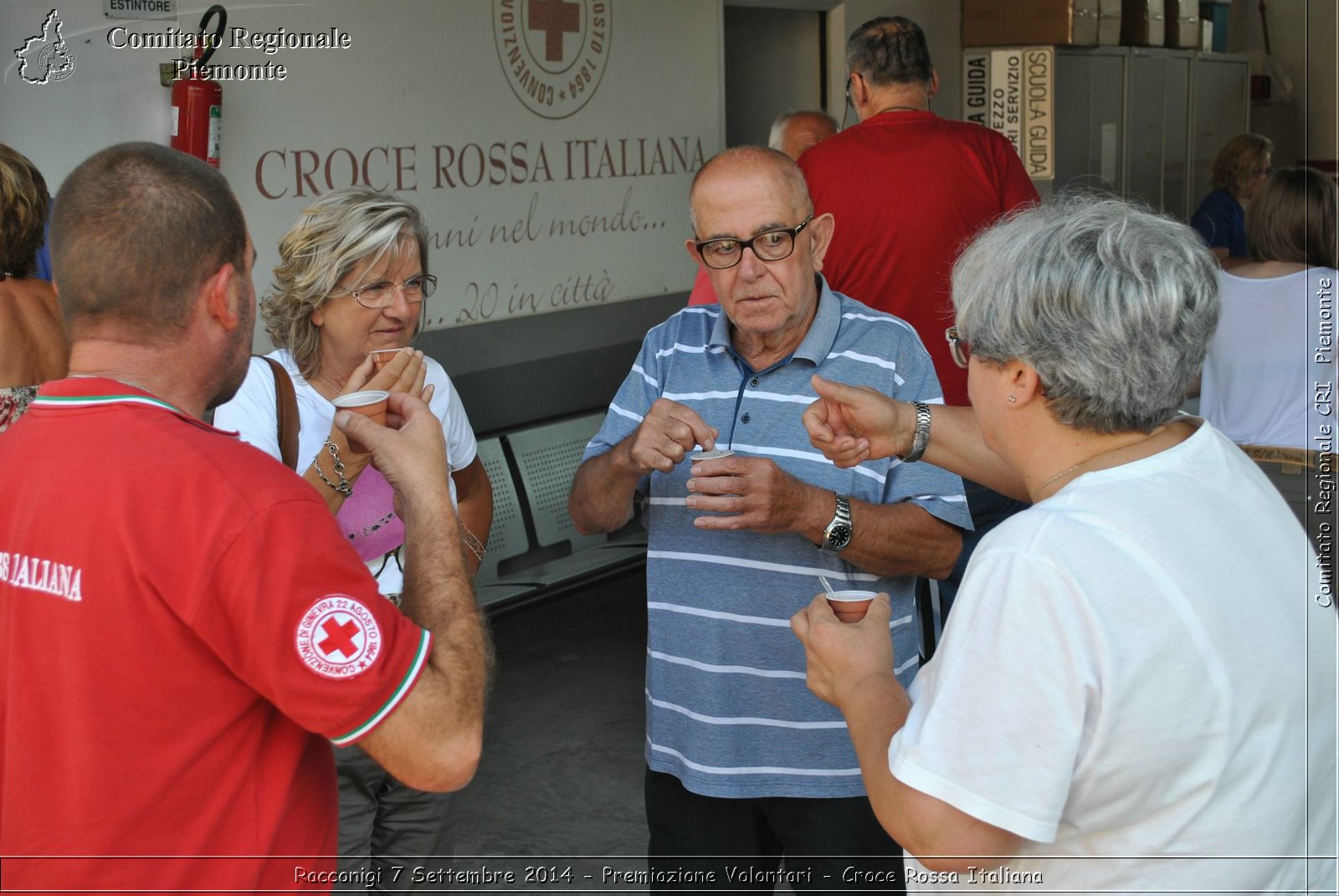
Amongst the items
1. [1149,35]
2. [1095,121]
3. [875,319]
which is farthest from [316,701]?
[1149,35]

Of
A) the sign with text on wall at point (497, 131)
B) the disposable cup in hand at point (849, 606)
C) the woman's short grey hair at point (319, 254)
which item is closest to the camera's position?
the disposable cup in hand at point (849, 606)

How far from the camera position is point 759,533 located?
2.23 meters

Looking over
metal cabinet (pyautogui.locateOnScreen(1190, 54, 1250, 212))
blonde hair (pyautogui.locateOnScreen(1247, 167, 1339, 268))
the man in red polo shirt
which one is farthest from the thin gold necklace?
metal cabinet (pyautogui.locateOnScreen(1190, 54, 1250, 212))

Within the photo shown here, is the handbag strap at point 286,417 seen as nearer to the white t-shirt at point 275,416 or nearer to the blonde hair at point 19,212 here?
the white t-shirt at point 275,416

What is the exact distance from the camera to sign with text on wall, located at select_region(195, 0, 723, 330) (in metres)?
4.31

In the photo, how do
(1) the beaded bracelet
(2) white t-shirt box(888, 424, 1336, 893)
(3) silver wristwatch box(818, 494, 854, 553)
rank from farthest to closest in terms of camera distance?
(1) the beaded bracelet → (3) silver wristwatch box(818, 494, 854, 553) → (2) white t-shirt box(888, 424, 1336, 893)

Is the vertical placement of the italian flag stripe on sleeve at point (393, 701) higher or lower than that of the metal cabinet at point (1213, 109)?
lower

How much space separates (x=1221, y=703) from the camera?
134cm

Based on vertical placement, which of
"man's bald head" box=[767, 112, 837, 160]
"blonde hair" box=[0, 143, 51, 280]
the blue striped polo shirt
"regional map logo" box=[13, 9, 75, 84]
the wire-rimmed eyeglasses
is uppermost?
"regional map logo" box=[13, 9, 75, 84]

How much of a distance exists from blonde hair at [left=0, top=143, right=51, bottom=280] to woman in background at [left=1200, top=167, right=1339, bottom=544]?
3.48m

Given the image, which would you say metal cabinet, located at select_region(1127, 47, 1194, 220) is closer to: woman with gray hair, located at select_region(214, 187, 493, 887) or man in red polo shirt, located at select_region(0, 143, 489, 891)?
A: woman with gray hair, located at select_region(214, 187, 493, 887)

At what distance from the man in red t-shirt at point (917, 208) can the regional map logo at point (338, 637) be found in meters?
2.45

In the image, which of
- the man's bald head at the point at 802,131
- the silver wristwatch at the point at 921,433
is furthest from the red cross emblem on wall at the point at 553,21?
the silver wristwatch at the point at 921,433

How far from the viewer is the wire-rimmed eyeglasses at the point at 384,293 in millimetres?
2537
